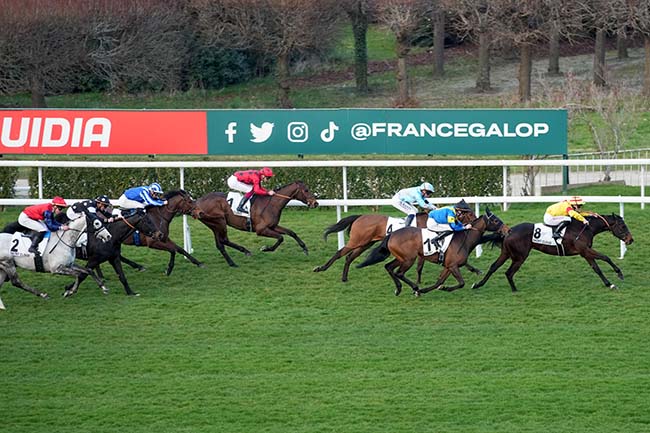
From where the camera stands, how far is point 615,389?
29.9ft

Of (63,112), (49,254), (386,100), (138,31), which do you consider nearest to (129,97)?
(138,31)

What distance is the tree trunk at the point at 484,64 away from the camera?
2862 cm

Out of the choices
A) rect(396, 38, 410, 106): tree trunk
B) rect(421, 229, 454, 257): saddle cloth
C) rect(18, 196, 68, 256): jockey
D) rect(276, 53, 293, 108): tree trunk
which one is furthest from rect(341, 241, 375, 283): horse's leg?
rect(276, 53, 293, 108): tree trunk

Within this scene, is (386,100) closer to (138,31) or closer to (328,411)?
(138,31)

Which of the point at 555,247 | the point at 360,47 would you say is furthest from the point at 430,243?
the point at 360,47

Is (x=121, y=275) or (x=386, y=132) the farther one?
(x=386, y=132)

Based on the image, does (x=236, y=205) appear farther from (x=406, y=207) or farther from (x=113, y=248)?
(x=406, y=207)

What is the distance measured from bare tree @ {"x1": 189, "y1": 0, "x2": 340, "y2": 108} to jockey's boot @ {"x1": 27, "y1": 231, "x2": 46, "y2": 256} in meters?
16.8

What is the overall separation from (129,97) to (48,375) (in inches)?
815

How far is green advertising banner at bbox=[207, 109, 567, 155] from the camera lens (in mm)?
15734

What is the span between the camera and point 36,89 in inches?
1053

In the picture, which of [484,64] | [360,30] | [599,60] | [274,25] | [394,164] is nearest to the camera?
[394,164]

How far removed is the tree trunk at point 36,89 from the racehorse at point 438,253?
647 inches

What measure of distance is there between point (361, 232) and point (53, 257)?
9.47 ft
